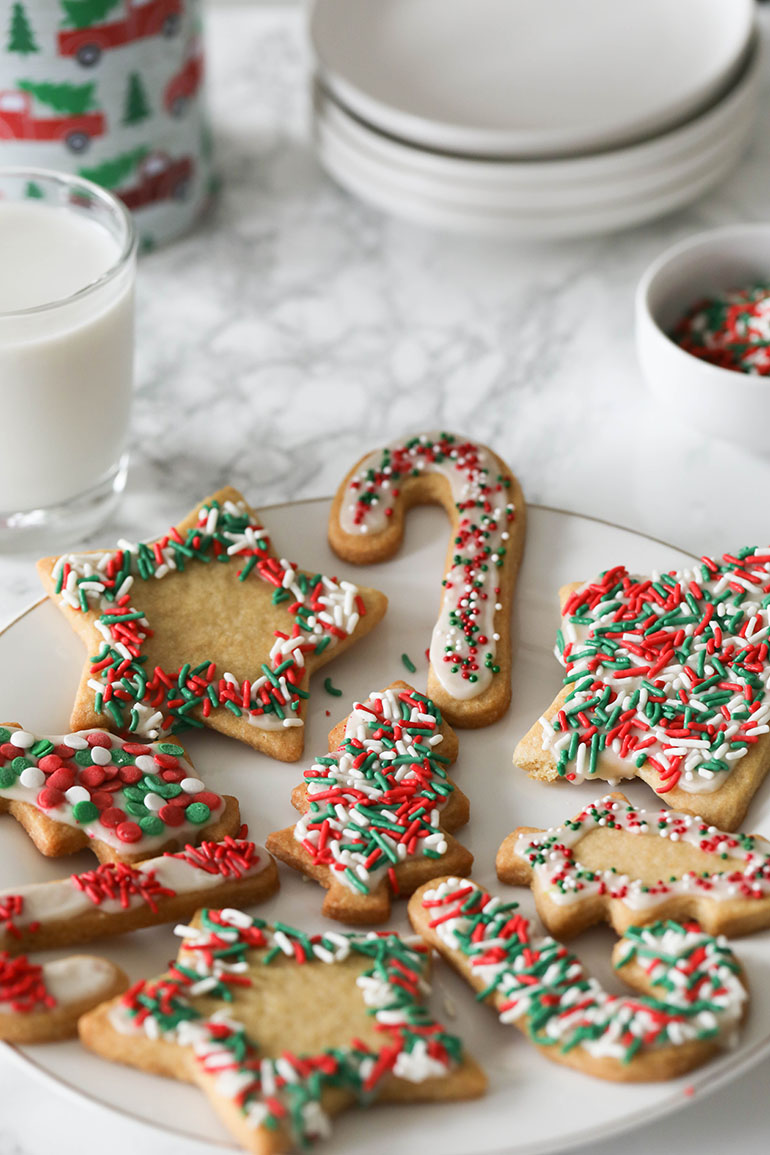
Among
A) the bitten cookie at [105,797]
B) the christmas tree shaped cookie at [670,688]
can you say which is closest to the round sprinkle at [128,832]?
the bitten cookie at [105,797]

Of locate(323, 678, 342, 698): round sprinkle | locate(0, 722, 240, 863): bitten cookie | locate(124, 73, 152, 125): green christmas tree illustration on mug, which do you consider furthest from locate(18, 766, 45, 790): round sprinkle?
locate(124, 73, 152, 125): green christmas tree illustration on mug

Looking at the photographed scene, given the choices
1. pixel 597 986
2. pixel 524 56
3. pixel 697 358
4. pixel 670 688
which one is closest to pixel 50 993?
pixel 597 986

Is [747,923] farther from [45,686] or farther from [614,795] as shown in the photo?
[45,686]

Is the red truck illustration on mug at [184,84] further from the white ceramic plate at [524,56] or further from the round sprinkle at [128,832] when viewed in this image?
the round sprinkle at [128,832]

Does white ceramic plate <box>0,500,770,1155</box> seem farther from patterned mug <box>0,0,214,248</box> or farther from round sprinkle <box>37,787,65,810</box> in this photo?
patterned mug <box>0,0,214,248</box>

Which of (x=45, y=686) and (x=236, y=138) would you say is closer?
(x=45, y=686)

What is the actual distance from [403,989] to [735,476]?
0.99 m

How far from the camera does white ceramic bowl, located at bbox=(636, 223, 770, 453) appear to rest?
1.73 metres

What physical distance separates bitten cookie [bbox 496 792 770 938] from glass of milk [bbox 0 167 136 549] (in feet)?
2.44

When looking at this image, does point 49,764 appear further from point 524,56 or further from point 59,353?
point 524,56

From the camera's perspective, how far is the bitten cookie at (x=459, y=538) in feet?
4.70

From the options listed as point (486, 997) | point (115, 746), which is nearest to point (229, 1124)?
point (486, 997)

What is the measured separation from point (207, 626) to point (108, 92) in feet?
2.96

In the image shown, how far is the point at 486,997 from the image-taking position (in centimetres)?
115
